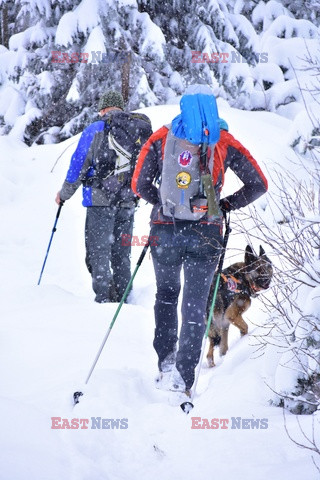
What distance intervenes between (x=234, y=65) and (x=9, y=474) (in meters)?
12.3

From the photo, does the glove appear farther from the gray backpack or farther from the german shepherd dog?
the german shepherd dog

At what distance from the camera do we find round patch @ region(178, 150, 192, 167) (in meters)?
2.85

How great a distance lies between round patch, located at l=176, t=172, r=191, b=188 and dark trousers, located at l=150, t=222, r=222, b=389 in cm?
25

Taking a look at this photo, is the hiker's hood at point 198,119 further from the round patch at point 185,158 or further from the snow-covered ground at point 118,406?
the snow-covered ground at point 118,406

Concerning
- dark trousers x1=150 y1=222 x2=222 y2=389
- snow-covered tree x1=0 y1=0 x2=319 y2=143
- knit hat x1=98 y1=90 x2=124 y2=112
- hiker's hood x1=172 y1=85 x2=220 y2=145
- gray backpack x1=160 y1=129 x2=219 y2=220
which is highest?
hiker's hood x1=172 y1=85 x2=220 y2=145

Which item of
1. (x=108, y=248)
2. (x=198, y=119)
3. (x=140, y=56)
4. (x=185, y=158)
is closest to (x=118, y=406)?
(x=185, y=158)

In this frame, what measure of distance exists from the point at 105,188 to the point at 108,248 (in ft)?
2.31

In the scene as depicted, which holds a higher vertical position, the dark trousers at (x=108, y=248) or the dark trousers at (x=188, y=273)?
the dark trousers at (x=188, y=273)

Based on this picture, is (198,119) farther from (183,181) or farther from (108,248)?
(108,248)

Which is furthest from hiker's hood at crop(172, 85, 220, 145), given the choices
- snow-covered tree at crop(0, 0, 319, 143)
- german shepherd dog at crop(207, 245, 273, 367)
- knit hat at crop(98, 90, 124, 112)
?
snow-covered tree at crop(0, 0, 319, 143)

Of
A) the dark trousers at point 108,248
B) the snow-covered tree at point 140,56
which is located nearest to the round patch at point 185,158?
the dark trousers at point 108,248

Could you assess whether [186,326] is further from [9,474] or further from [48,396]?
[9,474]

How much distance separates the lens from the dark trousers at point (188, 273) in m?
2.97

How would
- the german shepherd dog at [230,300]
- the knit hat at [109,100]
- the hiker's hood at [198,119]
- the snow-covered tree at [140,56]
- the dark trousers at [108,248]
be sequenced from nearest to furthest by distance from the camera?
the hiker's hood at [198,119]
the german shepherd dog at [230,300]
the knit hat at [109,100]
the dark trousers at [108,248]
the snow-covered tree at [140,56]
